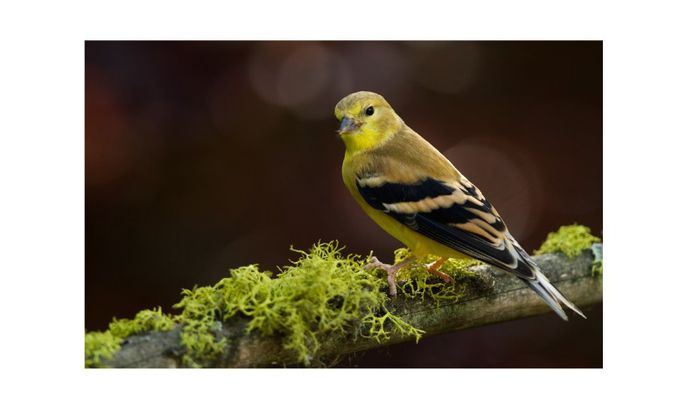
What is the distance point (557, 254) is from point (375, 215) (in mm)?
1112

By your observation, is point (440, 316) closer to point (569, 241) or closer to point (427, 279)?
point (427, 279)

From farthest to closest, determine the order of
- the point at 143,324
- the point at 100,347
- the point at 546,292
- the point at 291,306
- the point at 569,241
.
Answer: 1. the point at 569,241
2. the point at 546,292
3. the point at 291,306
4. the point at 143,324
5. the point at 100,347

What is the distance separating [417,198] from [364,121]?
502 mm

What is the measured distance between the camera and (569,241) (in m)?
3.77

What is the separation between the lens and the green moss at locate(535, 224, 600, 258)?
3740 millimetres

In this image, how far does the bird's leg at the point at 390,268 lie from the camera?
299cm

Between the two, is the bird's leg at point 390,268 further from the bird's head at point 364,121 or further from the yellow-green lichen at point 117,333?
the yellow-green lichen at point 117,333

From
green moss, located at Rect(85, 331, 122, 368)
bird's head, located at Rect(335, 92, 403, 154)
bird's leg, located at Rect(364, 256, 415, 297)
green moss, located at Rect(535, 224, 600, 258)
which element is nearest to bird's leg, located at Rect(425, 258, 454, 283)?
bird's leg, located at Rect(364, 256, 415, 297)

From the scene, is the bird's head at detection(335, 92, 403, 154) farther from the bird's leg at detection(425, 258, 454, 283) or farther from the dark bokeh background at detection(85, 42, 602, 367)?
the bird's leg at detection(425, 258, 454, 283)

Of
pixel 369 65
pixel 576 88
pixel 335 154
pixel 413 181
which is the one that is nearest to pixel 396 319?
pixel 413 181

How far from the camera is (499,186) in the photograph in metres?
3.94

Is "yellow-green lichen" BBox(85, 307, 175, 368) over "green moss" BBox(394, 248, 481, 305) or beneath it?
beneath

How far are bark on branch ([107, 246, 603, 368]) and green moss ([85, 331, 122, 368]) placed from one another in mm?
28

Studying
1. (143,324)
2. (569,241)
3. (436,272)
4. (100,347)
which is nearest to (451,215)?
(436,272)
